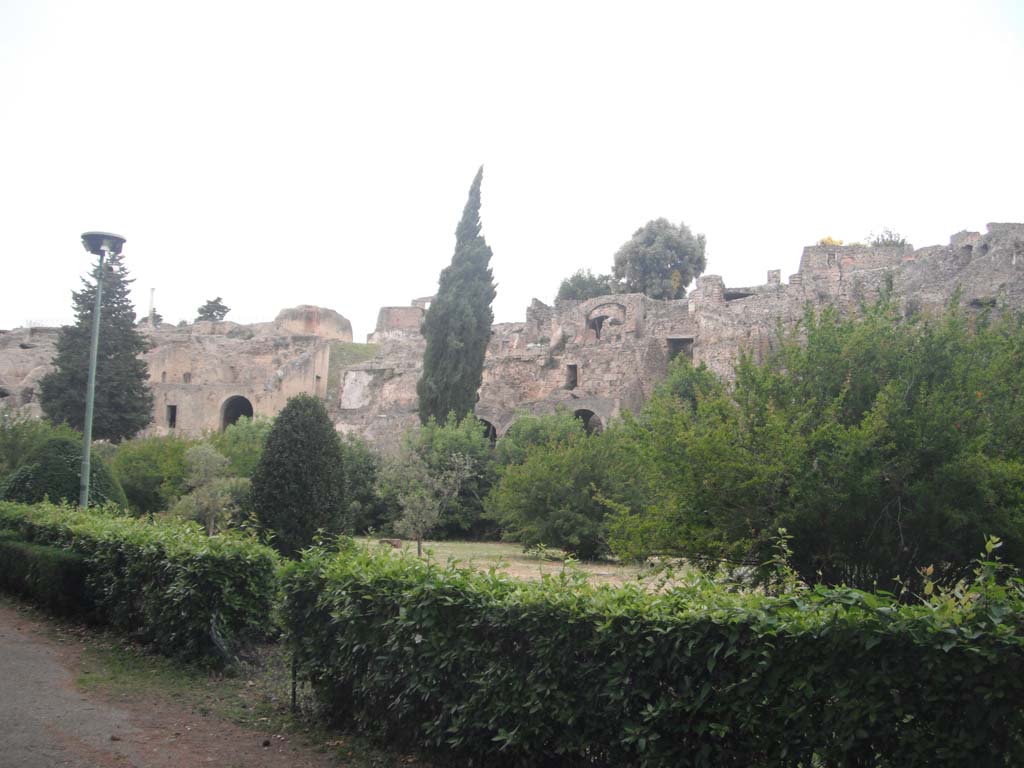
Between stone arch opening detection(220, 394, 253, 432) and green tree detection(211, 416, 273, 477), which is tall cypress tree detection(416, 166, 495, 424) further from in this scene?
stone arch opening detection(220, 394, 253, 432)

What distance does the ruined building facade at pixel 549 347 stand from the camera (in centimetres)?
3328

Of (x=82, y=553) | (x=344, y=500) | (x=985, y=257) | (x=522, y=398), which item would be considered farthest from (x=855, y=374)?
(x=522, y=398)

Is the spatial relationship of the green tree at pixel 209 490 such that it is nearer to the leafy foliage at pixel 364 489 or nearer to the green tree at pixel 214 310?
the leafy foliage at pixel 364 489

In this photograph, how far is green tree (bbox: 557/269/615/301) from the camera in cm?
5794

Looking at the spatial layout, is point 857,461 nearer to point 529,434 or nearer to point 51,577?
point 51,577

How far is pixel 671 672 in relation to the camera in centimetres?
505

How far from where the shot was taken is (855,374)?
10672mm

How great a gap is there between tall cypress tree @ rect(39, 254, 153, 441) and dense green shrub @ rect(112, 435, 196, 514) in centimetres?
1109

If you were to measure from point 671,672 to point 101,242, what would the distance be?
12763mm

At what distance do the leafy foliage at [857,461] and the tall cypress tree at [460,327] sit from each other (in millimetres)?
23073

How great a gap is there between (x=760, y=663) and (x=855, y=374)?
6.75m

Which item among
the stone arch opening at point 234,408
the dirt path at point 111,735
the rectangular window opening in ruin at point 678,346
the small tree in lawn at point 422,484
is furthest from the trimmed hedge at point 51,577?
the stone arch opening at point 234,408

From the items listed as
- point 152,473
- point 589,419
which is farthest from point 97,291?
point 589,419

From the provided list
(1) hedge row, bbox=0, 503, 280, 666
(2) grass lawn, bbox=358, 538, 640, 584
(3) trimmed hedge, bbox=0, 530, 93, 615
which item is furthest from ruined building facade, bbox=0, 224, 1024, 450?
(1) hedge row, bbox=0, 503, 280, 666
